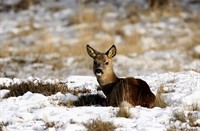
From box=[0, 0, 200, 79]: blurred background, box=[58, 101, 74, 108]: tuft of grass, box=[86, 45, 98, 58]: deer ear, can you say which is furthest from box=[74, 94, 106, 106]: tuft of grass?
box=[0, 0, 200, 79]: blurred background

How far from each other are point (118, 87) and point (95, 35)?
1084 centimetres

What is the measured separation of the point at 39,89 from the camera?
942 cm

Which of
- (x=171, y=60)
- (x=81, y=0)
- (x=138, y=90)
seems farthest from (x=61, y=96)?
(x=81, y=0)

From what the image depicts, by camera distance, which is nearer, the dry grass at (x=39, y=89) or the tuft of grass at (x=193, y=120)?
the tuft of grass at (x=193, y=120)

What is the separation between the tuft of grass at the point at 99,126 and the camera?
7.26 meters

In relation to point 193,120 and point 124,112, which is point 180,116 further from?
point 124,112

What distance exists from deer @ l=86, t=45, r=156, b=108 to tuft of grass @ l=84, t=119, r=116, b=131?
96 cm

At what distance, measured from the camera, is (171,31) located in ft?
64.0

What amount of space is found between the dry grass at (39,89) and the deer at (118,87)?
702 mm

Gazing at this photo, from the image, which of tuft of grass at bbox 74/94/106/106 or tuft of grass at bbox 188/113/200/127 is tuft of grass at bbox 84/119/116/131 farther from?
tuft of grass at bbox 74/94/106/106

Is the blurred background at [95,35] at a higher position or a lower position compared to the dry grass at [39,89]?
higher

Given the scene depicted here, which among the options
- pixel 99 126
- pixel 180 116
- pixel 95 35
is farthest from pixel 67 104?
pixel 95 35

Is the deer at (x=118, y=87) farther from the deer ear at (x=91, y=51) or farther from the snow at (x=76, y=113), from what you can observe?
the snow at (x=76, y=113)

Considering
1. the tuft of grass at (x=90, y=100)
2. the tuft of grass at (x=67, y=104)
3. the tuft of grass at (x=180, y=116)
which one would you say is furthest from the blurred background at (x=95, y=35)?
the tuft of grass at (x=180, y=116)
